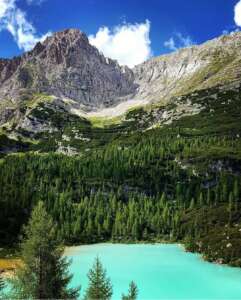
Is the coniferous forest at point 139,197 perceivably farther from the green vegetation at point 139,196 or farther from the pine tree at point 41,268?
the pine tree at point 41,268

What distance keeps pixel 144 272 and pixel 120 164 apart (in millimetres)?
110479

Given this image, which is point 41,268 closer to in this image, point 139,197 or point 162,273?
point 162,273

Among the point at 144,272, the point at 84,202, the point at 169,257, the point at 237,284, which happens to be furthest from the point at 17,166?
the point at 237,284

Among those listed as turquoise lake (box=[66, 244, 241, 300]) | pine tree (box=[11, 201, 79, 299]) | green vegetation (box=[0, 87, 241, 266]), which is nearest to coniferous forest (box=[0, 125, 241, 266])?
green vegetation (box=[0, 87, 241, 266])

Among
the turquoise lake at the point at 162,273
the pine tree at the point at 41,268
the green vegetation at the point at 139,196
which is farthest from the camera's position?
the green vegetation at the point at 139,196

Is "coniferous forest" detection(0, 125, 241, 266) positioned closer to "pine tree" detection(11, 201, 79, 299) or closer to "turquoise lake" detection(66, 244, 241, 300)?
"turquoise lake" detection(66, 244, 241, 300)

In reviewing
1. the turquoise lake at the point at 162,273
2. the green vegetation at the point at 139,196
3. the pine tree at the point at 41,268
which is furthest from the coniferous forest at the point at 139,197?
the pine tree at the point at 41,268

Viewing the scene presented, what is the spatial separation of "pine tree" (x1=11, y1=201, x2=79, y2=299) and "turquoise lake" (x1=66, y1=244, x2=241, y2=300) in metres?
25.8

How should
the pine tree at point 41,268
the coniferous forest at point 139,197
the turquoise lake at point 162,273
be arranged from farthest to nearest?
the coniferous forest at point 139,197, the turquoise lake at point 162,273, the pine tree at point 41,268

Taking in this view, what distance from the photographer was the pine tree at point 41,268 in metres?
27.7

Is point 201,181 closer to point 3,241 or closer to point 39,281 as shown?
point 3,241

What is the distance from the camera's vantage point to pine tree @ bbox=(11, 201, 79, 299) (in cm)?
2767

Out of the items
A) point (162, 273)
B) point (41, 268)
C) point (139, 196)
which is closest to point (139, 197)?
point (139, 196)

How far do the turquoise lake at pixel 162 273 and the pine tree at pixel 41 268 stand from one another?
84.7ft
